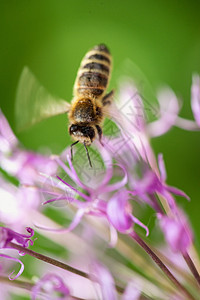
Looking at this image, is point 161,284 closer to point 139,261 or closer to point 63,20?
point 139,261

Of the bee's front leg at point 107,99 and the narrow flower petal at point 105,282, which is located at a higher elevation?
the bee's front leg at point 107,99

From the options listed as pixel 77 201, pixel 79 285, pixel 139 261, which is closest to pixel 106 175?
pixel 77 201

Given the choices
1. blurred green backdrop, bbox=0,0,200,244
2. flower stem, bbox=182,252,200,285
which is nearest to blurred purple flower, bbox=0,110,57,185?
flower stem, bbox=182,252,200,285

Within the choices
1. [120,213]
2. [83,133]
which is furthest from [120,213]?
[83,133]

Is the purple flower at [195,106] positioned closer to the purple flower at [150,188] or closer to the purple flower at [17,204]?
the purple flower at [150,188]

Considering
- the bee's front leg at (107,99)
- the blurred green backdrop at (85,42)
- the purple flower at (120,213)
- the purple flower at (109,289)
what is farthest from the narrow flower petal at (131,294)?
the blurred green backdrop at (85,42)
